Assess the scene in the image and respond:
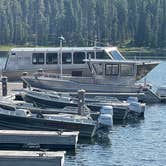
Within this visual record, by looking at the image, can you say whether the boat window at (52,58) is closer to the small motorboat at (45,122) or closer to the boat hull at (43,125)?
the small motorboat at (45,122)

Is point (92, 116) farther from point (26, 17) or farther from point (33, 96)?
point (26, 17)

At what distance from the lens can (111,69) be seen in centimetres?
5491

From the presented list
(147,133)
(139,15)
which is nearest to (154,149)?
(147,133)

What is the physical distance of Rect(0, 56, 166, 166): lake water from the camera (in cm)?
3309

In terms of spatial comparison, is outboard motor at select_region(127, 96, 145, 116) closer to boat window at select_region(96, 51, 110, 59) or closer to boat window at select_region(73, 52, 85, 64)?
boat window at select_region(96, 51, 110, 59)

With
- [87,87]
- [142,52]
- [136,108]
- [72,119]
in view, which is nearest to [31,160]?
[72,119]

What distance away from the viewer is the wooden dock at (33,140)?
33.7 meters

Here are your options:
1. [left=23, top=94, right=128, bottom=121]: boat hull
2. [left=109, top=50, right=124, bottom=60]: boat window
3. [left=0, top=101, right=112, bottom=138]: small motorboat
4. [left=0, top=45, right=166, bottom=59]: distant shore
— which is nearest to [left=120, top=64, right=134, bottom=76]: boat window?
[left=109, top=50, right=124, bottom=60]: boat window

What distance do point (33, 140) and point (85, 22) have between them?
145512 millimetres

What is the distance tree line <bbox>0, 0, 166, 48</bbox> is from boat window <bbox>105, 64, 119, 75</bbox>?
95724 mm

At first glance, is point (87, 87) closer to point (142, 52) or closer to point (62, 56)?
point (62, 56)

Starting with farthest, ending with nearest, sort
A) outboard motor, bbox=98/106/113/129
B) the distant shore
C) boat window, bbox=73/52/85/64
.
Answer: the distant shore
boat window, bbox=73/52/85/64
outboard motor, bbox=98/106/113/129

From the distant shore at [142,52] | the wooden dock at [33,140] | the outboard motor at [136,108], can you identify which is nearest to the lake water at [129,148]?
the outboard motor at [136,108]

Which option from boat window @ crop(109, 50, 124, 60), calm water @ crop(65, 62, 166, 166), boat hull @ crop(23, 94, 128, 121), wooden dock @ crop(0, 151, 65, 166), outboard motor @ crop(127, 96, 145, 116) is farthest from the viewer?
boat window @ crop(109, 50, 124, 60)
